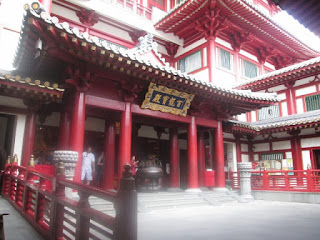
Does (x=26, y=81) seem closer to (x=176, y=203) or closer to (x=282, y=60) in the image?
(x=176, y=203)

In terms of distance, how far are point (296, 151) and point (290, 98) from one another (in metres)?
3.04

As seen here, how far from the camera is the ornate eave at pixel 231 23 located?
12797 millimetres

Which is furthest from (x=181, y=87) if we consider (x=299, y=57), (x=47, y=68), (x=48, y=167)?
(x=299, y=57)

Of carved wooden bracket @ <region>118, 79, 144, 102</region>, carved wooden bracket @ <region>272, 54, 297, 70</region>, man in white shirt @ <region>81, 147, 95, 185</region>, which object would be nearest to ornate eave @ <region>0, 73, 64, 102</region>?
carved wooden bracket @ <region>118, 79, 144, 102</region>

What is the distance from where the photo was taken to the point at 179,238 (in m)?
4.56

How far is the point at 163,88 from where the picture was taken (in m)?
8.91

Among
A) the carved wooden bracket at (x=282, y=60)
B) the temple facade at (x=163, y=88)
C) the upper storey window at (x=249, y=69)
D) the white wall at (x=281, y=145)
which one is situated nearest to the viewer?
the temple facade at (x=163, y=88)

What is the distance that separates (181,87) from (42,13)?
488 centimetres

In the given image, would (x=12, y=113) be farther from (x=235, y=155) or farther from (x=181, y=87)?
(x=235, y=155)

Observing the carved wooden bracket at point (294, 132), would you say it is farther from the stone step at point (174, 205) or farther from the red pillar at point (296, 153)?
the stone step at point (174, 205)

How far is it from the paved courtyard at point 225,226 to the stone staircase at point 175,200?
58 cm

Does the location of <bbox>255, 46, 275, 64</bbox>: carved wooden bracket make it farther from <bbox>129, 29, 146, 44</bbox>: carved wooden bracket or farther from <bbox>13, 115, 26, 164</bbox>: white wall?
<bbox>13, 115, 26, 164</bbox>: white wall

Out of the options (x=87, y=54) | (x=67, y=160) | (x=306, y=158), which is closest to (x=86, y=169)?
(x=67, y=160)

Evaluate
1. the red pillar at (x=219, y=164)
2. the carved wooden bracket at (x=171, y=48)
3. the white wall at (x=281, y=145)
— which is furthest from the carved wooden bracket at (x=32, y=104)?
the white wall at (x=281, y=145)
